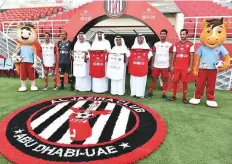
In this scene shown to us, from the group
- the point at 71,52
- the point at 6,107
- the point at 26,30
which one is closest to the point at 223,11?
the point at 71,52

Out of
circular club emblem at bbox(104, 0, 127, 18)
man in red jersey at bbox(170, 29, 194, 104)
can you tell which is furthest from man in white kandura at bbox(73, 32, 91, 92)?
man in red jersey at bbox(170, 29, 194, 104)

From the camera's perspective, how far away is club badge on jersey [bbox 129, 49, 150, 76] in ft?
16.5

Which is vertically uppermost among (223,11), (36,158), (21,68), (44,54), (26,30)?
(223,11)

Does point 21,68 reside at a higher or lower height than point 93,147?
higher

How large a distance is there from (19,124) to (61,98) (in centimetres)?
148

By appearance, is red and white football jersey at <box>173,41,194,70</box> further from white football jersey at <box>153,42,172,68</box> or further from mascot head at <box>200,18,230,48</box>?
mascot head at <box>200,18,230,48</box>

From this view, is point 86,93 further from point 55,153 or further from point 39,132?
point 55,153

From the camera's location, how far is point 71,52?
5.62 metres

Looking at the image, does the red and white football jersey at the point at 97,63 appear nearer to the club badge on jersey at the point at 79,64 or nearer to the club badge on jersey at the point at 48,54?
the club badge on jersey at the point at 79,64

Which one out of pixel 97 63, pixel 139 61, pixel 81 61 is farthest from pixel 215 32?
pixel 81 61

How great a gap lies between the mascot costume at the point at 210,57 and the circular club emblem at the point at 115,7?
193 centimetres

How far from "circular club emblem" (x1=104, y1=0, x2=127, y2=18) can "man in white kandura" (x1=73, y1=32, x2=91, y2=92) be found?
0.86 m

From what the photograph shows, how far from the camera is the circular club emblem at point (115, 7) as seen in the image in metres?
5.38

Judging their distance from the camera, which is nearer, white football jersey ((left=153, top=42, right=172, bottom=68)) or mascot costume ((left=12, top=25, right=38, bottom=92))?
white football jersey ((left=153, top=42, right=172, bottom=68))
